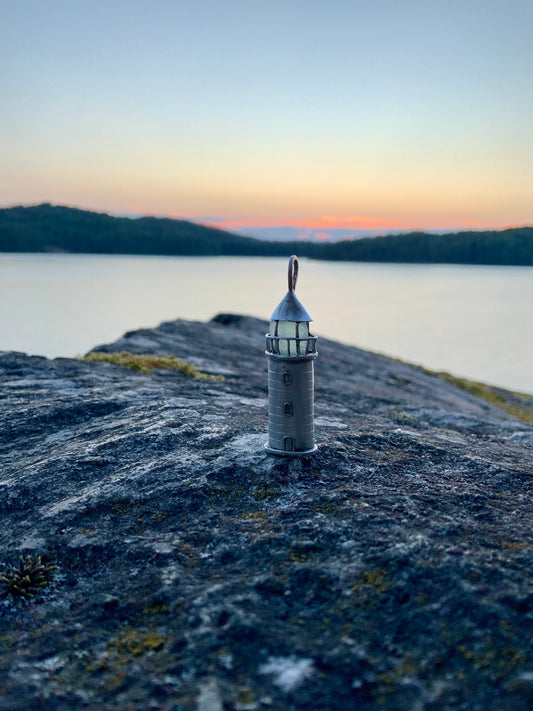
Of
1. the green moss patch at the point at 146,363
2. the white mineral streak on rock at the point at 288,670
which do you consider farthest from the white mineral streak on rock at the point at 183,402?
the white mineral streak on rock at the point at 288,670

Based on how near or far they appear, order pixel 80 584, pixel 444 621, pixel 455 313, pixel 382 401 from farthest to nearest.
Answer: pixel 455 313 < pixel 382 401 < pixel 80 584 < pixel 444 621

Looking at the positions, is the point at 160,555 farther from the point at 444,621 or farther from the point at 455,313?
the point at 455,313

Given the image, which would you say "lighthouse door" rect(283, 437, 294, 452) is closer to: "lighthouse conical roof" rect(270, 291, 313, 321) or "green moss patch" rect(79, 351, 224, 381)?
"lighthouse conical roof" rect(270, 291, 313, 321)

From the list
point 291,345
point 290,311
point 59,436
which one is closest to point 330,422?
point 291,345

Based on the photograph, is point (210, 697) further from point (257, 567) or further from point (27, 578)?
point (27, 578)

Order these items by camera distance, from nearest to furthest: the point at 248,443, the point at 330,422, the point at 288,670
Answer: the point at 288,670 → the point at 248,443 → the point at 330,422

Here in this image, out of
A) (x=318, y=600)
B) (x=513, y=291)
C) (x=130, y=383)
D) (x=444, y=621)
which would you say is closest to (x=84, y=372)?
(x=130, y=383)
